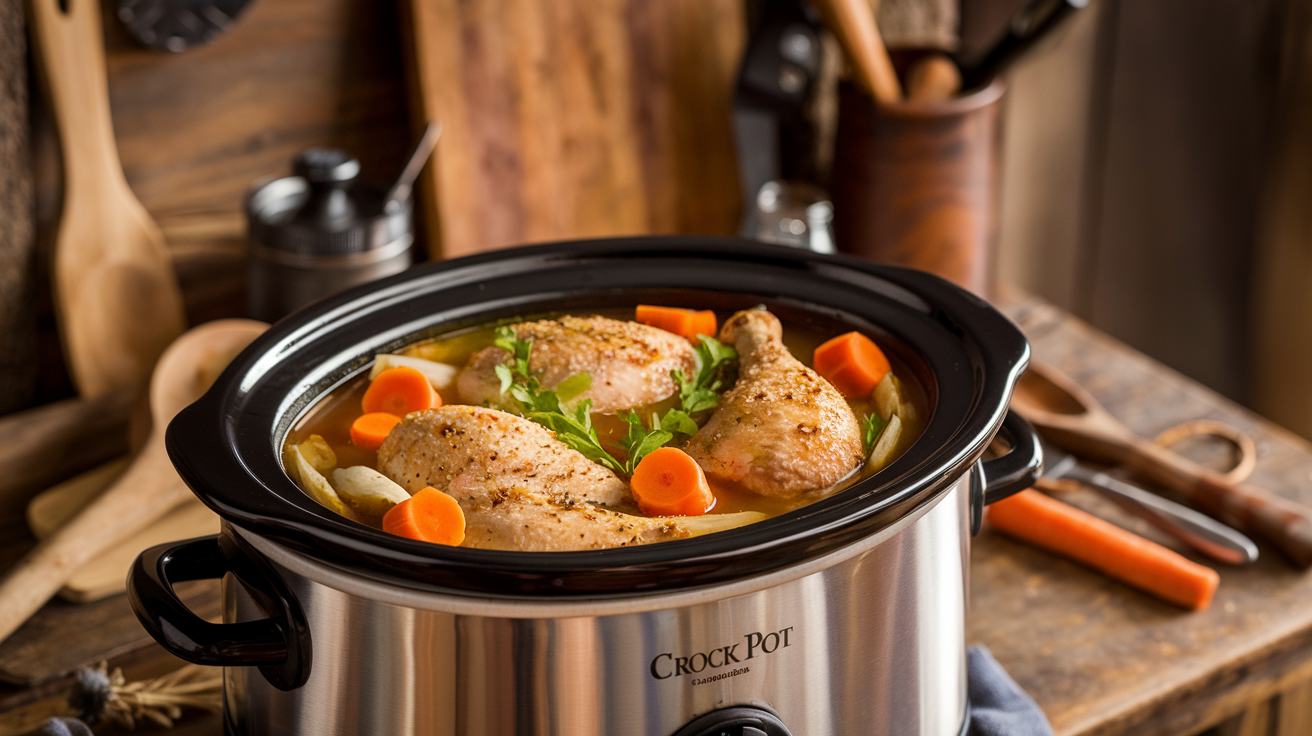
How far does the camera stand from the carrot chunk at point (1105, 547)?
5.61 feet

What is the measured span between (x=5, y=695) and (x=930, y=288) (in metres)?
1.38

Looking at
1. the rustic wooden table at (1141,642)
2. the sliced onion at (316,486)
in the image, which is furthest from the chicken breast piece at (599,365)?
the rustic wooden table at (1141,642)

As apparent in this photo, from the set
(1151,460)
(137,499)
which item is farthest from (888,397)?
(137,499)

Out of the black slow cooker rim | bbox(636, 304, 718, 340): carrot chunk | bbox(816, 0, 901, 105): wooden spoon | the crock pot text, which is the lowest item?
the crock pot text

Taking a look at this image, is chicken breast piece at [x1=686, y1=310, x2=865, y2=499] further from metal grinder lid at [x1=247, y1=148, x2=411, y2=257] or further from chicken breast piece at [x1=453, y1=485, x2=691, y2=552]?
metal grinder lid at [x1=247, y1=148, x2=411, y2=257]

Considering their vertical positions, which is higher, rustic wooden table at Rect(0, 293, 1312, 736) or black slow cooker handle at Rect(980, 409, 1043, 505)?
black slow cooker handle at Rect(980, 409, 1043, 505)

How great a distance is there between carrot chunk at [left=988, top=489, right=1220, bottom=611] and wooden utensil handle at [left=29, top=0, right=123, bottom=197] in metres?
1.76

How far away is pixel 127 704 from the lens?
1.48m

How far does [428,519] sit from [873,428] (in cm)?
52

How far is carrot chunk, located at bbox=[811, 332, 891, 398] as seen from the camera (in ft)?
4.39

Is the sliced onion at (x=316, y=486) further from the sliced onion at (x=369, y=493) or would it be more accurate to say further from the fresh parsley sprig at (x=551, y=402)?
the fresh parsley sprig at (x=551, y=402)

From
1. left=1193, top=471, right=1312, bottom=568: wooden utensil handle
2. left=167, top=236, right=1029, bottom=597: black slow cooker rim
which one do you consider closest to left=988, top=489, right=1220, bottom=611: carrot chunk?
left=1193, top=471, right=1312, bottom=568: wooden utensil handle

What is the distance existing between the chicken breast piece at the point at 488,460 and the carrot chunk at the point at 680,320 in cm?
32

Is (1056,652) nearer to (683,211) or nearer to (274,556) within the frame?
(274,556)
